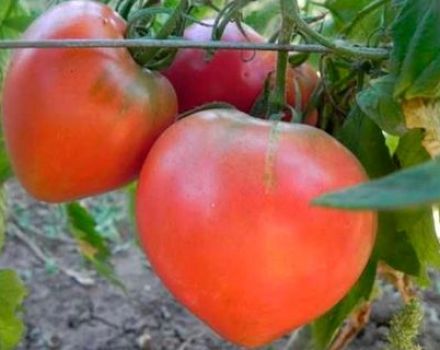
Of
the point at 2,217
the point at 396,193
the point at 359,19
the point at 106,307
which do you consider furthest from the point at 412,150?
the point at 106,307

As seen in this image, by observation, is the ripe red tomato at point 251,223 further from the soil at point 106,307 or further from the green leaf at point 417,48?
the soil at point 106,307

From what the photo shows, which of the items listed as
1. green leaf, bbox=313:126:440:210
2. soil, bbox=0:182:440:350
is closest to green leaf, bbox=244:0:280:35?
soil, bbox=0:182:440:350

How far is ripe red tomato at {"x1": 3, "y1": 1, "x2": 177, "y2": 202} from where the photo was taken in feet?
1.95

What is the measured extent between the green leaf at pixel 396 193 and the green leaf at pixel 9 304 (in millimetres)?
512

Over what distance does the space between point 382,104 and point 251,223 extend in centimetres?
13

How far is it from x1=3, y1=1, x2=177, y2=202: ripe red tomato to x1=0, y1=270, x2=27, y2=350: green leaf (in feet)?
0.66

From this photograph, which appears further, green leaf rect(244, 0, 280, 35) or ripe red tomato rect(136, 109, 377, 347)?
green leaf rect(244, 0, 280, 35)

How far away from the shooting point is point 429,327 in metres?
1.38

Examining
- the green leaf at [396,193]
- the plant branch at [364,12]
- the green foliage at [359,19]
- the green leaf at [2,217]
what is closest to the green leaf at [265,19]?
the green foliage at [359,19]

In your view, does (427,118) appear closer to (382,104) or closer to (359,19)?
(382,104)

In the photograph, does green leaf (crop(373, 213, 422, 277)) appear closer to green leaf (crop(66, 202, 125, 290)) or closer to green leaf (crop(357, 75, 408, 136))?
green leaf (crop(357, 75, 408, 136))

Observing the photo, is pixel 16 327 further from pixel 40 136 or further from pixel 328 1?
pixel 328 1

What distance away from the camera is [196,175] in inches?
21.3

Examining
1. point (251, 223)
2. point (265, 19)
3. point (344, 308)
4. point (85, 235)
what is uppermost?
point (251, 223)
